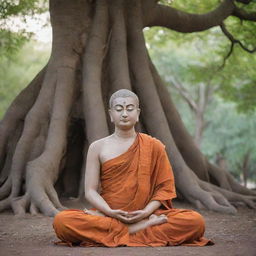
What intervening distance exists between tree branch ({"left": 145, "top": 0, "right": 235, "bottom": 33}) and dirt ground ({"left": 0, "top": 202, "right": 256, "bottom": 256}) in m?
4.72

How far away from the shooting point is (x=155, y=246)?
17.8 ft

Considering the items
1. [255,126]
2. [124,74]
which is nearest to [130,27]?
[124,74]

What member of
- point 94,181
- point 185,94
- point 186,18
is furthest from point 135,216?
point 185,94

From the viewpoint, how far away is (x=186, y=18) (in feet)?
38.6

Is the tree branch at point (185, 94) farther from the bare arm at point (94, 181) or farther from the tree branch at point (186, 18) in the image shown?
the bare arm at point (94, 181)

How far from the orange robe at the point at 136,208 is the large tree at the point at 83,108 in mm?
2699

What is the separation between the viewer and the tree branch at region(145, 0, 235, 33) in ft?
37.1

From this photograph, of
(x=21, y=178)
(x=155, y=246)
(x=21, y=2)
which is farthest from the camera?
(x=21, y=2)

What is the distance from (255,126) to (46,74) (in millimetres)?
22476

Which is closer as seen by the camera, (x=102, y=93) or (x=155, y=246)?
(x=155, y=246)

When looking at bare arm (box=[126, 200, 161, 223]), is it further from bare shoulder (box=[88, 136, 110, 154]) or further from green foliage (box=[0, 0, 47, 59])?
green foliage (box=[0, 0, 47, 59])

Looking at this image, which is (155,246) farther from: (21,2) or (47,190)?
(21,2)

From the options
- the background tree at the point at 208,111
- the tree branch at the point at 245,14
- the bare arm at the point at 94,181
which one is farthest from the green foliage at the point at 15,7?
the background tree at the point at 208,111

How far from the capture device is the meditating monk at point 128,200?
215 inches
